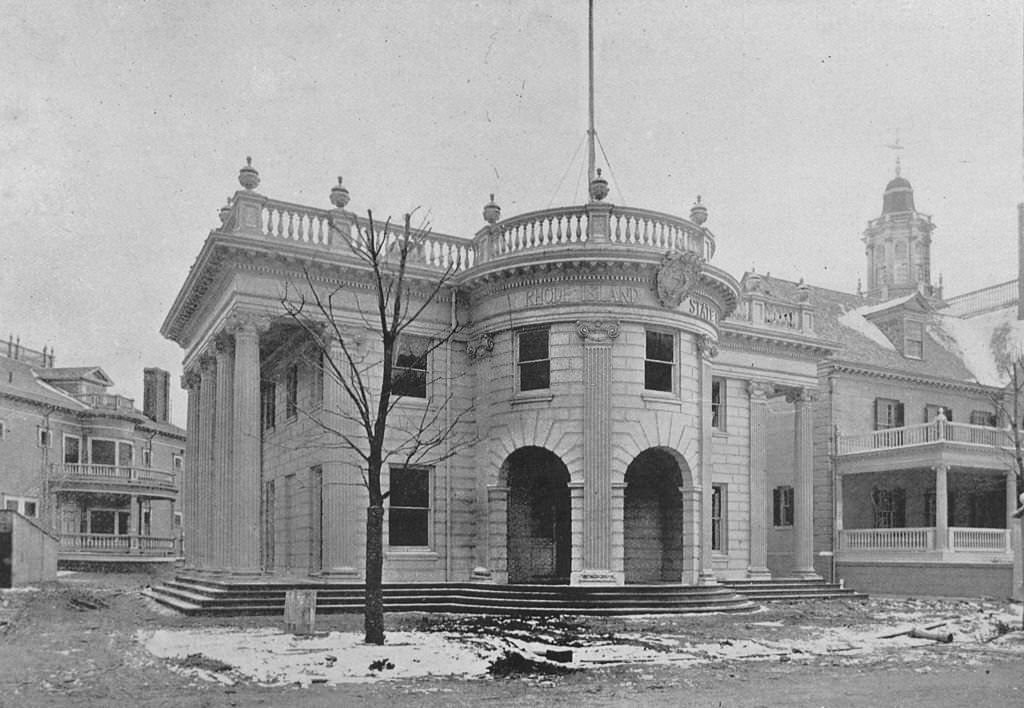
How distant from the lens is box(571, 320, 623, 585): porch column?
23.1 metres

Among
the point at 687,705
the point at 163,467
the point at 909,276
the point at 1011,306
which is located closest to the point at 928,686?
the point at 687,705

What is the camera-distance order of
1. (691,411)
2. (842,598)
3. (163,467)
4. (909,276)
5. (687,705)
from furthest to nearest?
(163,467), (909,276), (842,598), (691,411), (687,705)

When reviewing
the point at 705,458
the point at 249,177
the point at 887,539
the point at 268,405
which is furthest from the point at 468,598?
the point at 887,539

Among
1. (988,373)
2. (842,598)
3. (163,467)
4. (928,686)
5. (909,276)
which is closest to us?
(928,686)

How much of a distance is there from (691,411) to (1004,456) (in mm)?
14747

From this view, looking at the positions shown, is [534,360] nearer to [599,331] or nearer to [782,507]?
[599,331]

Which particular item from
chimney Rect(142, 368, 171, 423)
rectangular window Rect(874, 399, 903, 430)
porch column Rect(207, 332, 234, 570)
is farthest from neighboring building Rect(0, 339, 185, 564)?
rectangular window Rect(874, 399, 903, 430)

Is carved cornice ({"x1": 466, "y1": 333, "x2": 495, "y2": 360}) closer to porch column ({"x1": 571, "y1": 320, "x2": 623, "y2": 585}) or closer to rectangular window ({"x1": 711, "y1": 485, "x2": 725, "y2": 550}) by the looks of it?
porch column ({"x1": 571, "y1": 320, "x2": 623, "y2": 585})

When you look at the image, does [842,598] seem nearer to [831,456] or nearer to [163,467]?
[831,456]

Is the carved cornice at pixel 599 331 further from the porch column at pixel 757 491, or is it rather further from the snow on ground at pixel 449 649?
the porch column at pixel 757 491

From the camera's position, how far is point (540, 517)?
26.5 meters

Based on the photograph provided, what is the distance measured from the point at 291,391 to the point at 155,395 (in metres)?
36.6

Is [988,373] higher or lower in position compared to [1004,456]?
higher

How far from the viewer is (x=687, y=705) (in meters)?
11.1
